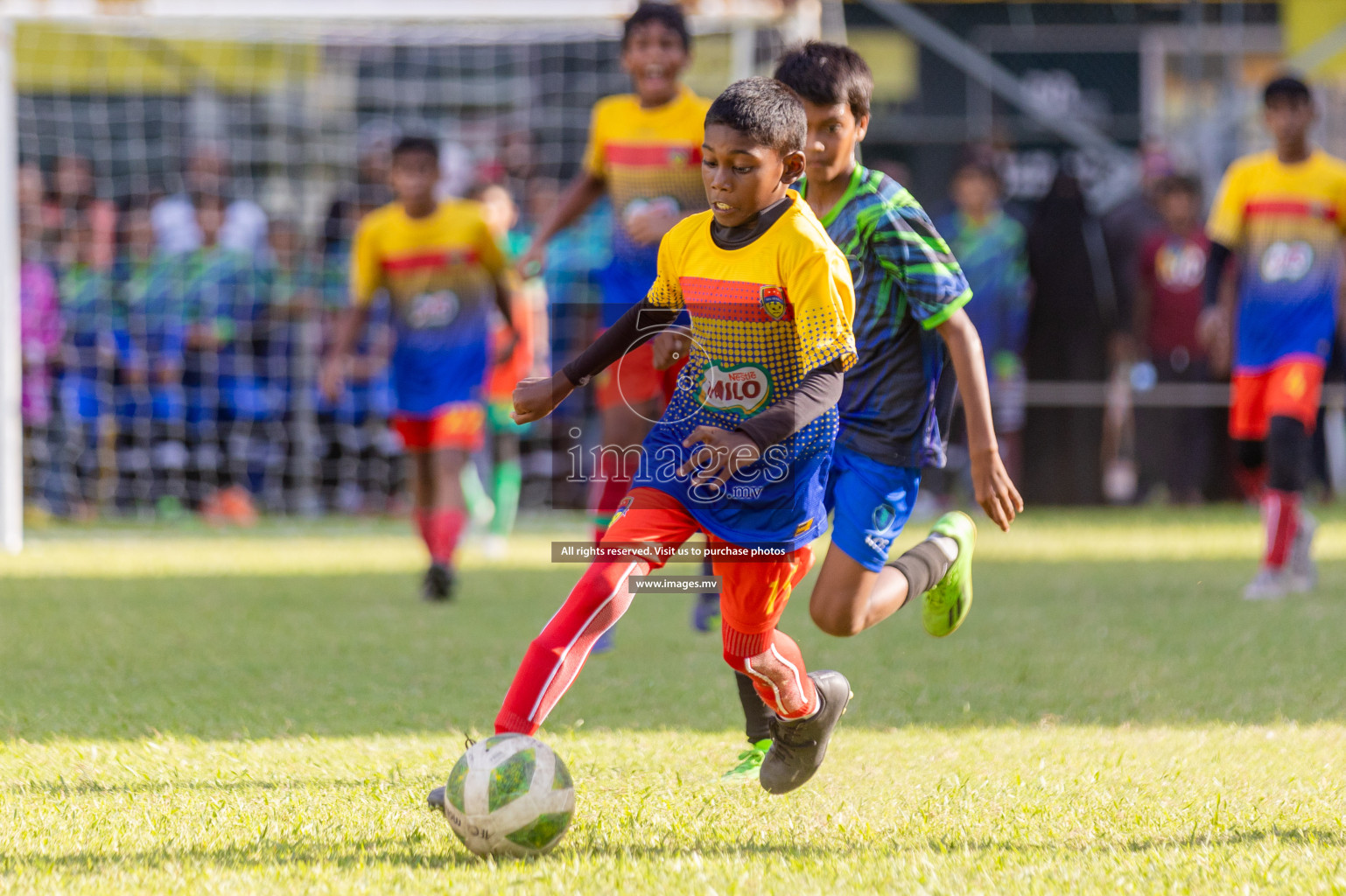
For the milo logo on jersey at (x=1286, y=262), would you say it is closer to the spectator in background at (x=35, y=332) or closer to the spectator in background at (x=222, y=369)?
the spectator in background at (x=222, y=369)

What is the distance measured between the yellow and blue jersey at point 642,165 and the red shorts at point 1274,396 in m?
2.90

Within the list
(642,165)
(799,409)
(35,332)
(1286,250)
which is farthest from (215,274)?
(799,409)

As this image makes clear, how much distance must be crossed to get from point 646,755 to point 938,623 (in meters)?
0.91

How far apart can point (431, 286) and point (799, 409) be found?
448 centimetres

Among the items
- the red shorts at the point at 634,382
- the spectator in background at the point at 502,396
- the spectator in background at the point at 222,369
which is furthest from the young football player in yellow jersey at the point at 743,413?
the spectator in background at the point at 222,369

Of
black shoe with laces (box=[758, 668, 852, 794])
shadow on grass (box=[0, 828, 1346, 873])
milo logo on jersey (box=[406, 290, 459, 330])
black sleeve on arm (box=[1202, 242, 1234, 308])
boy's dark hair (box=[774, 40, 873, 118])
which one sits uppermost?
boy's dark hair (box=[774, 40, 873, 118])

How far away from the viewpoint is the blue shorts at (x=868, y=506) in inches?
145

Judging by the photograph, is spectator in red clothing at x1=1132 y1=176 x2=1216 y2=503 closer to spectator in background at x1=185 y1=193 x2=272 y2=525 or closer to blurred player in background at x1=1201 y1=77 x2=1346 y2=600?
blurred player in background at x1=1201 y1=77 x2=1346 y2=600

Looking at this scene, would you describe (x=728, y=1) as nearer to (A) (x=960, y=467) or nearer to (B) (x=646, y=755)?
(A) (x=960, y=467)

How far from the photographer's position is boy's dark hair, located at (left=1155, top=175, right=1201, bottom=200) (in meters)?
10.8

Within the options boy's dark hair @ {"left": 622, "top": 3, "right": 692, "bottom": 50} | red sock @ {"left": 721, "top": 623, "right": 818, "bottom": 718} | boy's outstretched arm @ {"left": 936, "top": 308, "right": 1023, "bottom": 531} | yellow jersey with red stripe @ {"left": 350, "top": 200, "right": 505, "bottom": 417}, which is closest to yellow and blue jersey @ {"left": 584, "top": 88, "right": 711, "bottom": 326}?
boy's dark hair @ {"left": 622, "top": 3, "right": 692, "bottom": 50}

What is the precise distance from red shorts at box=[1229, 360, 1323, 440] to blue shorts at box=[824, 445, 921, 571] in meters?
3.55

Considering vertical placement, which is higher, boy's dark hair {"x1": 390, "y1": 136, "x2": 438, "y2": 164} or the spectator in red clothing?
boy's dark hair {"x1": 390, "y1": 136, "x2": 438, "y2": 164}

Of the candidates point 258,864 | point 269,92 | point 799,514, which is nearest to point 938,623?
point 799,514
